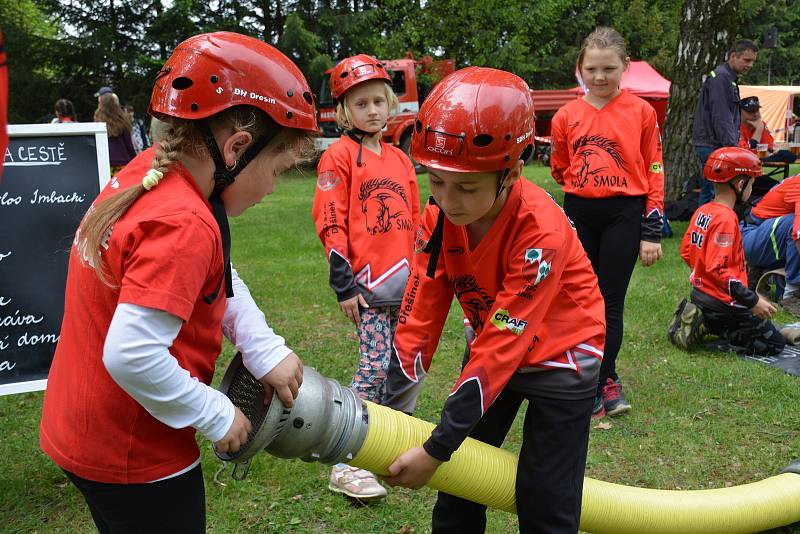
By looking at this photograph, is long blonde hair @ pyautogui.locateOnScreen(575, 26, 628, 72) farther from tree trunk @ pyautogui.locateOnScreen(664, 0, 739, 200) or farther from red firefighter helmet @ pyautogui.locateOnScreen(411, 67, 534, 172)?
tree trunk @ pyautogui.locateOnScreen(664, 0, 739, 200)

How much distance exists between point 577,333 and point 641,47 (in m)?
39.1

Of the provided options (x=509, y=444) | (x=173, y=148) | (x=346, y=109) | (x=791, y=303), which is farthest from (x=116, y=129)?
(x=173, y=148)

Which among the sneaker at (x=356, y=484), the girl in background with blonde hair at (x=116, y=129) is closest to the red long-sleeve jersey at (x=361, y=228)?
the sneaker at (x=356, y=484)

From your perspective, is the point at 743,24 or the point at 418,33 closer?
the point at 418,33

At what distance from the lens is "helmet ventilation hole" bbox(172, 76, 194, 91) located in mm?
1975

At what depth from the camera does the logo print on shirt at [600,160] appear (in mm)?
4551

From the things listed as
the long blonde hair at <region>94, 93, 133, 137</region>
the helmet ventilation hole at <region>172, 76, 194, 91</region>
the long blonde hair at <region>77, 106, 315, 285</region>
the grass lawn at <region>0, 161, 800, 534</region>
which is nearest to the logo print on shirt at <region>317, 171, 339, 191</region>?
the grass lawn at <region>0, 161, 800, 534</region>

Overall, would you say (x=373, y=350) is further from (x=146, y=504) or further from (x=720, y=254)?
(x=720, y=254)

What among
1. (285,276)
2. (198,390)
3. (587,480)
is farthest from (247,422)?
(285,276)

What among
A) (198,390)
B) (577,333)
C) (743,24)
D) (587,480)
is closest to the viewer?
(198,390)

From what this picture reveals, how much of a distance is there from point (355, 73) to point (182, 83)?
82.6 inches

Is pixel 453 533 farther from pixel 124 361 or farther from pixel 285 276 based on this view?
pixel 285 276

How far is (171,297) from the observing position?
5.72 feet

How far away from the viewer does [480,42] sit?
556 inches
